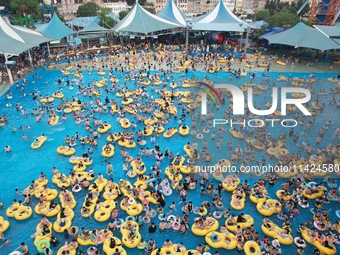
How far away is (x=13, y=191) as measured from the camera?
14.8 m

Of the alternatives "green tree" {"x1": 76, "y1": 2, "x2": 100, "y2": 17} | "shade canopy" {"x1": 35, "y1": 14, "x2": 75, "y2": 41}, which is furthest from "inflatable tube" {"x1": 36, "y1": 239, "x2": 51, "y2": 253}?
"green tree" {"x1": 76, "y1": 2, "x2": 100, "y2": 17}

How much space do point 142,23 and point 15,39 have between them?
16.2 metres

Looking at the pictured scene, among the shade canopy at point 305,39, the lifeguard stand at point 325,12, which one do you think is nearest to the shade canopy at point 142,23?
the shade canopy at point 305,39

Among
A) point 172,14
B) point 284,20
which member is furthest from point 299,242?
point 172,14

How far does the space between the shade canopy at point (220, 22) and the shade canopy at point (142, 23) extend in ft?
11.3

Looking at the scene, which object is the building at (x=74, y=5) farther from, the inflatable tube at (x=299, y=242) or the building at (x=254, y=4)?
the inflatable tube at (x=299, y=242)

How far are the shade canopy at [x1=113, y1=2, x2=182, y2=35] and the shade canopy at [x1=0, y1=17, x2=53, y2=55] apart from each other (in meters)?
10.8

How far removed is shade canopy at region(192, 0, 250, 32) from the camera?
38.3m

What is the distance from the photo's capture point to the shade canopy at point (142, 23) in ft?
123

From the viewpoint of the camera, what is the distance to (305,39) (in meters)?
33.2

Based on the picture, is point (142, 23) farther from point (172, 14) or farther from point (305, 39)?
point (305, 39)

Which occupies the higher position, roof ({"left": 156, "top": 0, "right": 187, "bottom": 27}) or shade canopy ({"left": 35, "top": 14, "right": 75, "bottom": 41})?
roof ({"left": 156, "top": 0, "right": 187, "bottom": 27})

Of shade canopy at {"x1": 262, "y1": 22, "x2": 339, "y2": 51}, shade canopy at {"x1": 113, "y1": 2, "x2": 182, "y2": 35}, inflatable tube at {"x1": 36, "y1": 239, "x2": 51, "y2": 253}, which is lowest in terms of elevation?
inflatable tube at {"x1": 36, "y1": 239, "x2": 51, "y2": 253}

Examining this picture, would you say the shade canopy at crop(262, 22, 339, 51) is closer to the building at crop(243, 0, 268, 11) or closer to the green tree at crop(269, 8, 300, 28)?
the green tree at crop(269, 8, 300, 28)
